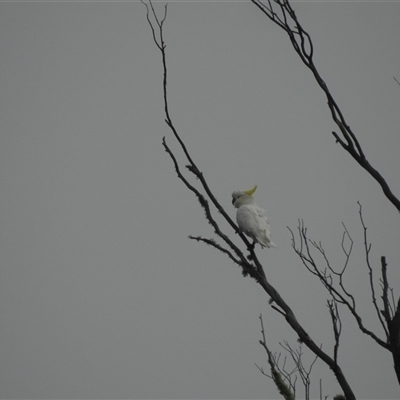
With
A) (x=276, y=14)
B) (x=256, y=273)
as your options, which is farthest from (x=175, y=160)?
(x=276, y=14)

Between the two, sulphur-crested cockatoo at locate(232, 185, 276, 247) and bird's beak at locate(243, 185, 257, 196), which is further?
bird's beak at locate(243, 185, 257, 196)

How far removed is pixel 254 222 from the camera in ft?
21.6

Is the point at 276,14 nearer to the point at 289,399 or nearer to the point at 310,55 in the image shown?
the point at 310,55

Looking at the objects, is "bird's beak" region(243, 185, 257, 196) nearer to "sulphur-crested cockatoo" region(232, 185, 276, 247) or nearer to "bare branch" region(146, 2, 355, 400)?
"sulphur-crested cockatoo" region(232, 185, 276, 247)

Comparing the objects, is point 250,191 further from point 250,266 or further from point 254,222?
point 250,266

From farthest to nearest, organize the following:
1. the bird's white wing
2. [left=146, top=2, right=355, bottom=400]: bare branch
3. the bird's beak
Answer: the bird's beak → the bird's white wing → [left=146, top=2, right=355, bottom=400]: bare branch

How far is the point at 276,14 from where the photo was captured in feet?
9.25

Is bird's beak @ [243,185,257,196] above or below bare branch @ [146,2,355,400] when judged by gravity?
above

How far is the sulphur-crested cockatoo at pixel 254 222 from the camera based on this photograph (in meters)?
6.50

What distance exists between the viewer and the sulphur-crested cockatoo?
650 cm

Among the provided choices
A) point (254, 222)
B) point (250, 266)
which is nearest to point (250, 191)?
point (254, 222)

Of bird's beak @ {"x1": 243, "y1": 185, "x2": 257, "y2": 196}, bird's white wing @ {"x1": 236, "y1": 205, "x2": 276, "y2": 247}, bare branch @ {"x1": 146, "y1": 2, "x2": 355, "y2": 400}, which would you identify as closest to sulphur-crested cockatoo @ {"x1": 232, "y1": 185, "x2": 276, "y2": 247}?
bird's white wing @ {"x1": 236, "y1": 205, "x2": 276, "y2": 247}

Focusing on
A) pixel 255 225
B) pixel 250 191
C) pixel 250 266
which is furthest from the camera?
pixel 250 191

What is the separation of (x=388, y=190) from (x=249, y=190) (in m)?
4.87
